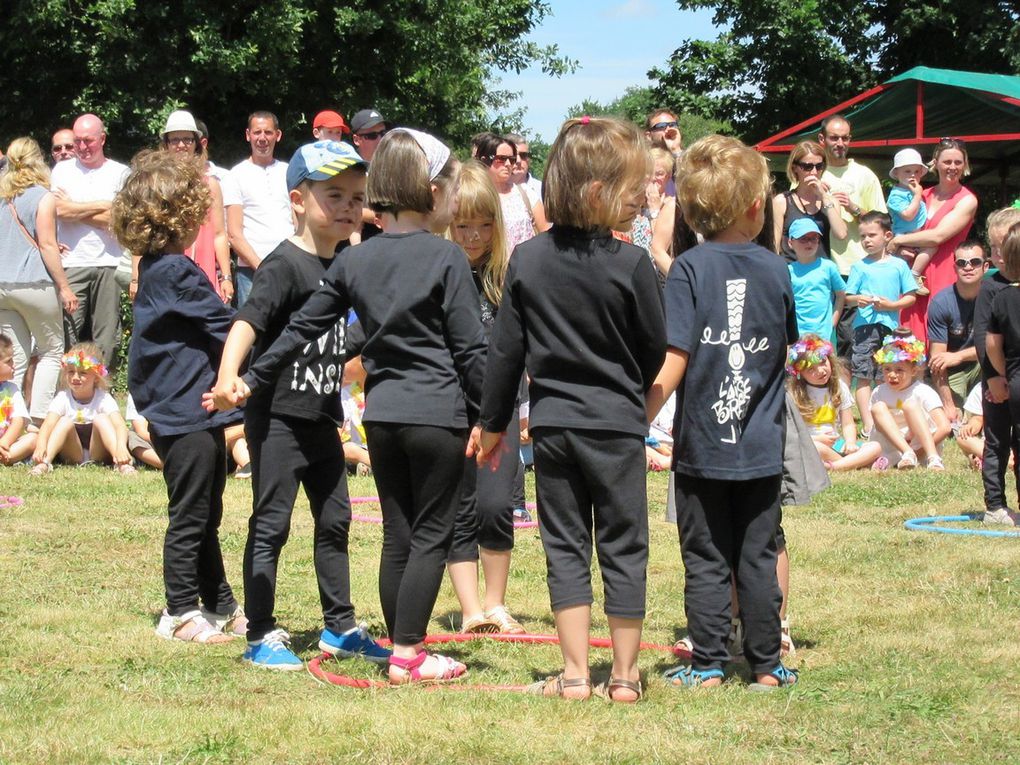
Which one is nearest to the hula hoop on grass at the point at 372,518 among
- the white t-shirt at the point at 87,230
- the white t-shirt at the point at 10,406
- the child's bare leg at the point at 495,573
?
the child's bare leg at the point at 495,573

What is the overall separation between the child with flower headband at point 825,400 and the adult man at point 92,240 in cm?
572

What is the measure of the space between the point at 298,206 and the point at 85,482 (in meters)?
5.59

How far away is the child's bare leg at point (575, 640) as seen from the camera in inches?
189

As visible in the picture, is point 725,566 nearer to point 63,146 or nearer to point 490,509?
point 490,509

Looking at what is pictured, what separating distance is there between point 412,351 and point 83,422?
7073mm

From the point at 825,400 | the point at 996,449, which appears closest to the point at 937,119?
the point at 825,400

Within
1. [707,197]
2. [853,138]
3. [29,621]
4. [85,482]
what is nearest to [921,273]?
[853,138]

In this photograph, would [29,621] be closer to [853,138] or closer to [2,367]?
[2,367]

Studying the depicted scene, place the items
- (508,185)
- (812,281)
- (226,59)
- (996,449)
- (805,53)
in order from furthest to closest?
1. (805,53)
2. (226,59)
3. (812,281)
4. (508,185)
5. (996,449)

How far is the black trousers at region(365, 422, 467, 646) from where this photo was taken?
Answer: 16.4 feet

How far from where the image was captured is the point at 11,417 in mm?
11258

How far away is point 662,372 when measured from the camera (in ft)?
16.2

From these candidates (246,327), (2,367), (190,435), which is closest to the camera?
(246,327)

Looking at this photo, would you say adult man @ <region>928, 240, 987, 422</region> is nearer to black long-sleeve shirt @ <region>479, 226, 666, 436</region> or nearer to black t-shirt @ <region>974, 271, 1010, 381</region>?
black t-shirt @ <region>974, 271, 1010, 381</region>
